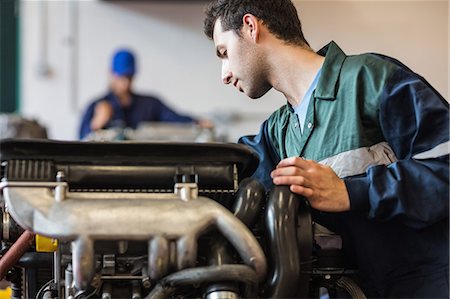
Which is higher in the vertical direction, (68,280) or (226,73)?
(226,73)

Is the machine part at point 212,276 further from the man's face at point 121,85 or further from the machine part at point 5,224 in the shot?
the man's face at point 121,85

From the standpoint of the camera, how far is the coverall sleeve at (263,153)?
155 cm

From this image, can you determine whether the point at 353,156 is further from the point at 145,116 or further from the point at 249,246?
the point at 145,116

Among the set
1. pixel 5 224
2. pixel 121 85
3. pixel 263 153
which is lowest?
pixel 5 224

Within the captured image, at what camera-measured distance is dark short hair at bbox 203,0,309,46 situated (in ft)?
4.88

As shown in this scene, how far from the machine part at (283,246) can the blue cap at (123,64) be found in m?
3.82

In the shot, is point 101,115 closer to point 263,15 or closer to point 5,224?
point 263,15

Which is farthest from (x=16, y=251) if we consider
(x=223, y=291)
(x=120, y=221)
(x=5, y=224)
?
(x=223, y=291)

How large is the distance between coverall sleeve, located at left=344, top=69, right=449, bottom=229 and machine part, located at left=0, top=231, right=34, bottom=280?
520mm

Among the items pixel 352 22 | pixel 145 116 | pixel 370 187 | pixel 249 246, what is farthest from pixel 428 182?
pixel 352 22

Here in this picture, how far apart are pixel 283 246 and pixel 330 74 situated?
1.28 feet

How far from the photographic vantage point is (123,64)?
4918mm

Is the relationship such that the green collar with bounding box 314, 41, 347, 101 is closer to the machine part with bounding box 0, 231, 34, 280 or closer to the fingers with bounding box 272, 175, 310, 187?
the fingers with bounding box 272, 175, 310, 187

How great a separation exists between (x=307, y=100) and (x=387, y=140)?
18cm
